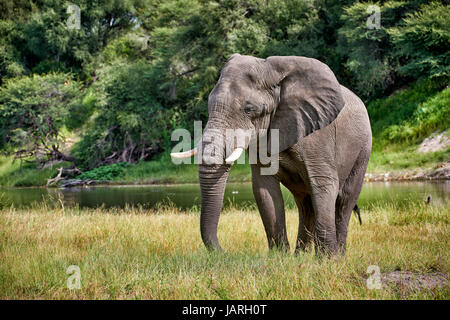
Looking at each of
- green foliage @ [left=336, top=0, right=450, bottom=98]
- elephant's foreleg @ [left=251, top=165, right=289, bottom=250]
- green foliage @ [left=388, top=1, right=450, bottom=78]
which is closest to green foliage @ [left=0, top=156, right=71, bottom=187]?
green foliage @ [left=336, top=0, right=450, bottom=98]

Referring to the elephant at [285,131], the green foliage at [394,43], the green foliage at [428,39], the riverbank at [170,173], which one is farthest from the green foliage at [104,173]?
the elephant at [285,131]

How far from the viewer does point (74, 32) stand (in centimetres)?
3538

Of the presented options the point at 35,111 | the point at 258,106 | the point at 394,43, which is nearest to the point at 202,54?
the point at 394,43

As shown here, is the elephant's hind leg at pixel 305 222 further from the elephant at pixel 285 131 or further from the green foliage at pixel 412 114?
the green foliage at pixel 412 114

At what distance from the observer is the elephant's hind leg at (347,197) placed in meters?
6.03

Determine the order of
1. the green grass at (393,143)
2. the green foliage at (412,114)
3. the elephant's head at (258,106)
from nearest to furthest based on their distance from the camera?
the elephant's head at (258,106) → the green grass at (393,143) → the green foliage at (412,114)

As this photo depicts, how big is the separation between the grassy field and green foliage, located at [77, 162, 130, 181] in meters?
19.4

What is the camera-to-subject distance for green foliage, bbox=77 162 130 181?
26844 mm

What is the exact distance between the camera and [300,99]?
5.11 m

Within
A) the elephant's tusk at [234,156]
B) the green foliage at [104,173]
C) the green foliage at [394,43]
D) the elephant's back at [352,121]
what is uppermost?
the green foliage at [394,43]

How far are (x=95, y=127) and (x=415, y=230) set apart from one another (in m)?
24.0

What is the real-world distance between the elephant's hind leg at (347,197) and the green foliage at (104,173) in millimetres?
21959

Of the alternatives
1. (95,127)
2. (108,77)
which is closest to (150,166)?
(95,127)
